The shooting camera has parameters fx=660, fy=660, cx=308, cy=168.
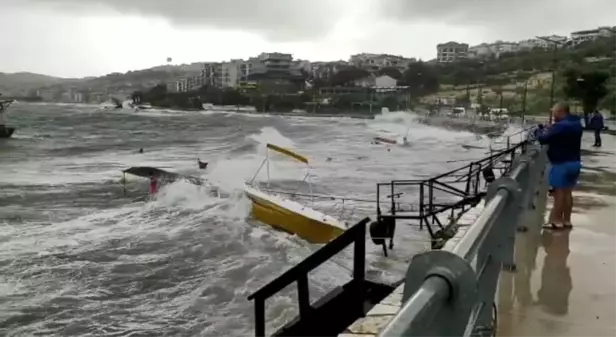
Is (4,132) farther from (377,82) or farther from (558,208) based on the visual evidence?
(377,82)

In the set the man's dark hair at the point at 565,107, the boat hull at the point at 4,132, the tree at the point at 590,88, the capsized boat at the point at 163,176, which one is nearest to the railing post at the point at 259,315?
the man's dark hair at the point at 565,107

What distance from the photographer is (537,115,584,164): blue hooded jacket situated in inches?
303

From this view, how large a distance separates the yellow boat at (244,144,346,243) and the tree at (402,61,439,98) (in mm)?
142690

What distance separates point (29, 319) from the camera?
11.5m

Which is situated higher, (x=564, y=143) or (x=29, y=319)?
(x=564, y=143)

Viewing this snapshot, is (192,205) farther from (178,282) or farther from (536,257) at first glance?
(536,257)

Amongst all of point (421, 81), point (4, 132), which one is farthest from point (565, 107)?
point (421, 81)

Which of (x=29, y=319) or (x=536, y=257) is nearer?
(x=536, y=257)

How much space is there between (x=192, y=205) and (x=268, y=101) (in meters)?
158

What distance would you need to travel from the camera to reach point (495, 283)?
3.94m

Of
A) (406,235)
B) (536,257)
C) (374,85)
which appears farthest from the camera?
(374,85)

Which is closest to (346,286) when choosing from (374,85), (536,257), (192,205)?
(536,257)

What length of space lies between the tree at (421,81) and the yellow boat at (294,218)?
142690 mm

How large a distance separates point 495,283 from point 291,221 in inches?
557
